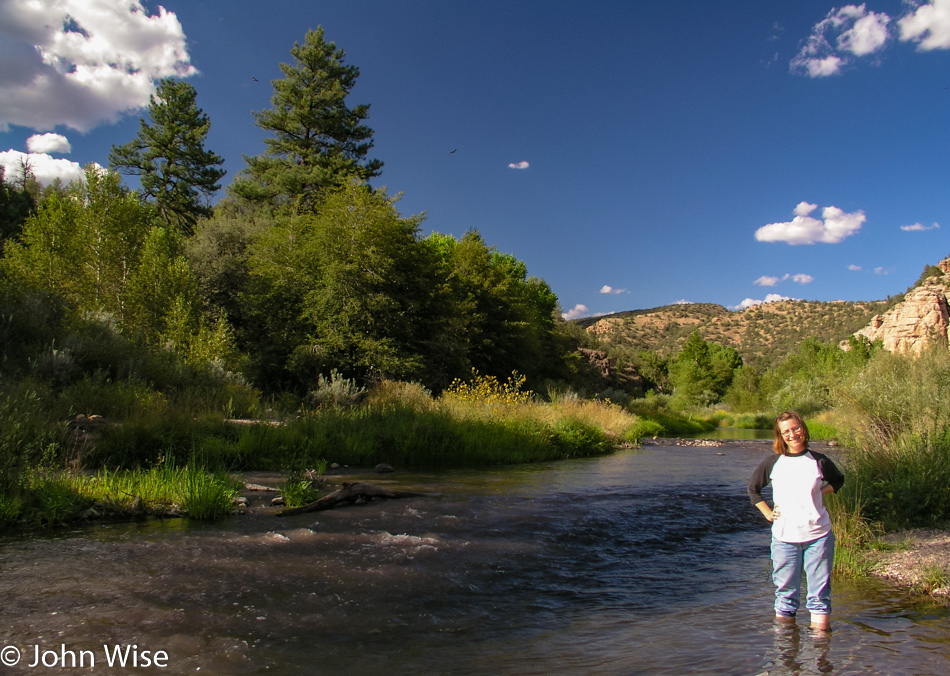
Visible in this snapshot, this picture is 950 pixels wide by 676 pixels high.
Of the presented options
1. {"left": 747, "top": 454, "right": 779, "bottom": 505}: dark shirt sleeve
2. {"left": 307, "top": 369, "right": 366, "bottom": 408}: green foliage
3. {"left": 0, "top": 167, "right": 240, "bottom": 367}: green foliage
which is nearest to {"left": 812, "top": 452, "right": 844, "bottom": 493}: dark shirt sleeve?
{"left": 747, "top": 454, "right": 779, "bottom": 505}: dark shirt sleeve

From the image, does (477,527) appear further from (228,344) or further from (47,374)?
(228,344)

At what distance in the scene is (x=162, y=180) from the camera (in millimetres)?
39219

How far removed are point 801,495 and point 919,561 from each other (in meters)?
2.74

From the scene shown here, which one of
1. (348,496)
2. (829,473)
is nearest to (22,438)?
(348,496)

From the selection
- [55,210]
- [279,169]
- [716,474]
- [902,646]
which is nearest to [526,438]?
[716,474]

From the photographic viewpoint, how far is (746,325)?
12150 centimetres

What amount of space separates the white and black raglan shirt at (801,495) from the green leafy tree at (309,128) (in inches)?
1384

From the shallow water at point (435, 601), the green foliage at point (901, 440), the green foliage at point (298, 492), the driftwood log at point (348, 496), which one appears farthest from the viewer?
the green foliage at point (298, 492)

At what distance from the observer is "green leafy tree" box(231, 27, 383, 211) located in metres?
36.8

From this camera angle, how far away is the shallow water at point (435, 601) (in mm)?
3799

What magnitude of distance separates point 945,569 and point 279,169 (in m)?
37.8

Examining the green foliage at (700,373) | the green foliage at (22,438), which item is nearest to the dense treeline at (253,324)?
the green foliage at (22,438)

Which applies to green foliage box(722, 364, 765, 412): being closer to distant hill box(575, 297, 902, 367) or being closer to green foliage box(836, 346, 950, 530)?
distant hill box(575, 297, 902, 367)
